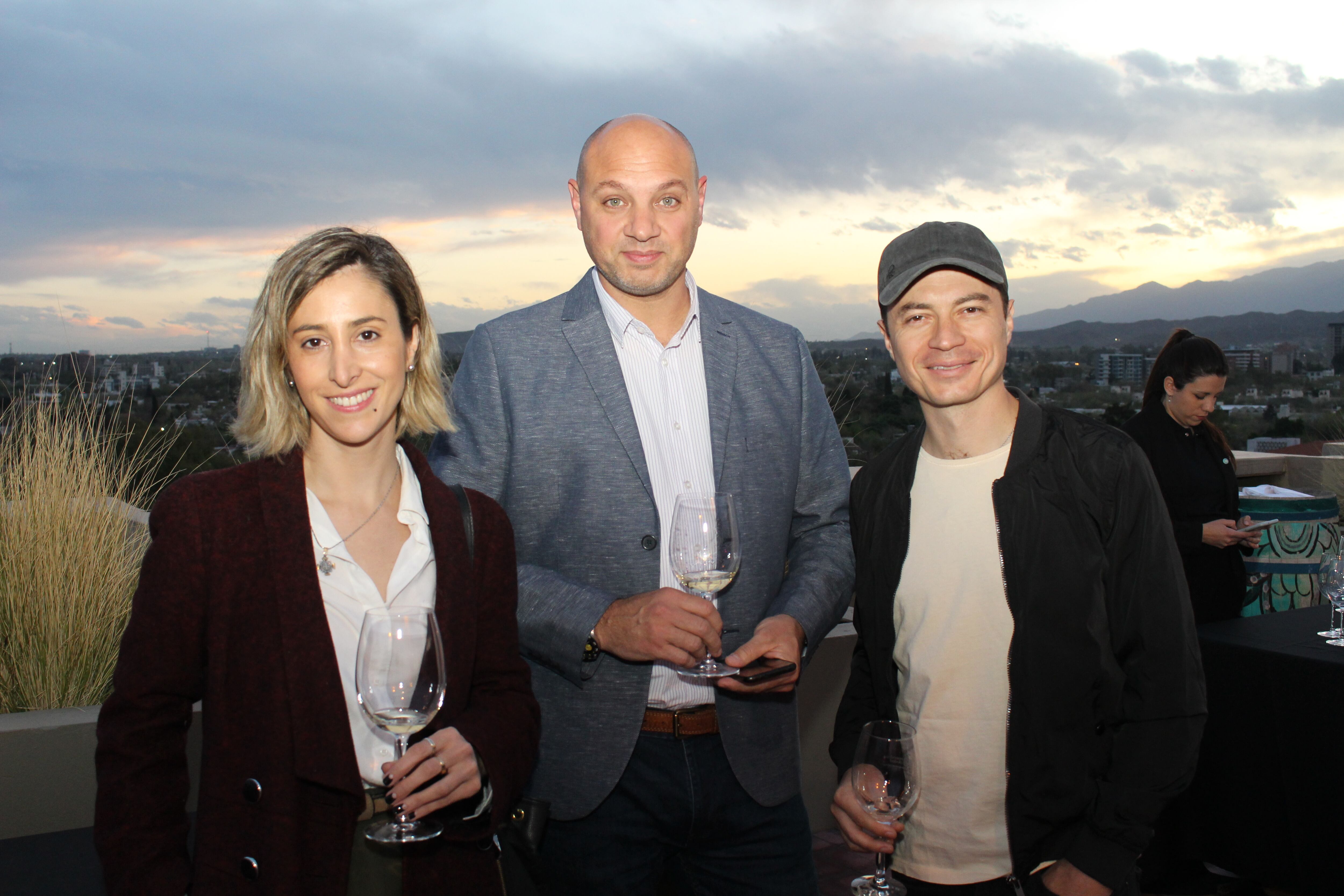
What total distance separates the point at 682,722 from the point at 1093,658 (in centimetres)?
85

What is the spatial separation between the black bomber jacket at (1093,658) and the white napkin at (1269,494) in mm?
3773

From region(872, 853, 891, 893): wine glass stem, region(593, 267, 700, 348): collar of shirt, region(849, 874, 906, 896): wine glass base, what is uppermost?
region(593, 267, 700, 348): collar of shirt

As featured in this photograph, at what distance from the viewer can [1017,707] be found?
1719 mm

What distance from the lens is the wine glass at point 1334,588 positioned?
3463 millimetres

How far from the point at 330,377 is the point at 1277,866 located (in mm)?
3605

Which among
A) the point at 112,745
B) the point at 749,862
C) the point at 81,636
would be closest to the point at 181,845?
the point at 112,745

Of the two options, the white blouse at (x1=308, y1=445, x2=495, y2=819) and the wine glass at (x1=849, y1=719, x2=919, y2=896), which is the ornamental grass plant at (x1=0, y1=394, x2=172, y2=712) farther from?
the wine glass at (x1=849, y1=719, x2=919, y2=896)

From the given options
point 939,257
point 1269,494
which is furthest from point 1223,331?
point 939,257

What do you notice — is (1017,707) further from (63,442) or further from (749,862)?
(63,442)

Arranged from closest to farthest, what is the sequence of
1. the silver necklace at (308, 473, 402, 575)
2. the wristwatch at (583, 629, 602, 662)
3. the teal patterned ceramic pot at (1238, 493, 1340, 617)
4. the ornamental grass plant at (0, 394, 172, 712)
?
the silver necklace at (308, 473, 402, 575) → the wristwatch at (583, 629, 602, 662) → the ornamental grass plant at (0, 394, 172, 712) → the teal patterned ceramic pot at (1238, 493, 1340, 617)

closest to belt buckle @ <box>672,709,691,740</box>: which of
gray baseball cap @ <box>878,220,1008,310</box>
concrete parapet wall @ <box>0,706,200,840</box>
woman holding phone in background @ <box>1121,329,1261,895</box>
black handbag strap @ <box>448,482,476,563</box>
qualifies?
black handbag strap @ <box>448,482,476,563</box>

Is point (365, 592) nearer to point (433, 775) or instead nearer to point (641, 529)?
point (433, 775)

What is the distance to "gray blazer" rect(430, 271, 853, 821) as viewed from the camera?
6.50 feet

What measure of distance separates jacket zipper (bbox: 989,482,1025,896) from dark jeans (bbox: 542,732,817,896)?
513 millimetres
